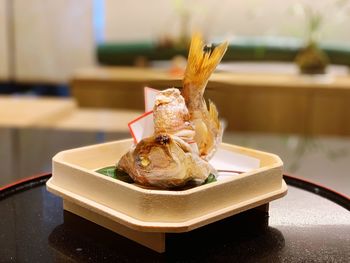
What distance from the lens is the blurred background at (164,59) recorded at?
335 cm

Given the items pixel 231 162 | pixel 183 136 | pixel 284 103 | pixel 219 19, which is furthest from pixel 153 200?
pixel 219 19

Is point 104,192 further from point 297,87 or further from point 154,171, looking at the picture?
point 297,87

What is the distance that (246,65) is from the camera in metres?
4.01

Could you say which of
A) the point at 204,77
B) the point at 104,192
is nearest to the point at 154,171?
the point at 104,192

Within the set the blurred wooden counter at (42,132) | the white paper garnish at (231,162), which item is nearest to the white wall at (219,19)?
the blurred wooden counter at (42,132)

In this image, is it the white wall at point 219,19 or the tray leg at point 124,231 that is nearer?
the tray leg at point 124,231

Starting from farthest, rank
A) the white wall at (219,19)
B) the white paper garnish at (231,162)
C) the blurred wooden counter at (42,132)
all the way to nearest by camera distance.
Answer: the white wall at (219,19) < the blurred wooden counter at (42,132) < the white paper garnish at (231,162)

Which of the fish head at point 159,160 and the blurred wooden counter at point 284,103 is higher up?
the fish head at point 159,160

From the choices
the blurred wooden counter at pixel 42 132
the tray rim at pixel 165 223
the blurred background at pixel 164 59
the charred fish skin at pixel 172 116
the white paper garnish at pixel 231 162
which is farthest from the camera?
the blurred background at pixel 164 59

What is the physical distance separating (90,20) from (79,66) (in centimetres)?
42

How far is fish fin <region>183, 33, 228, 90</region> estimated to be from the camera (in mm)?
836

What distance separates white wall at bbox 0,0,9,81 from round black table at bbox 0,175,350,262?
150 inches

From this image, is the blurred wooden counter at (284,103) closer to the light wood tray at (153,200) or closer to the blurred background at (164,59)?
the blurred background at (164,59)

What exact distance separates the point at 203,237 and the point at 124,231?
0.13 m
